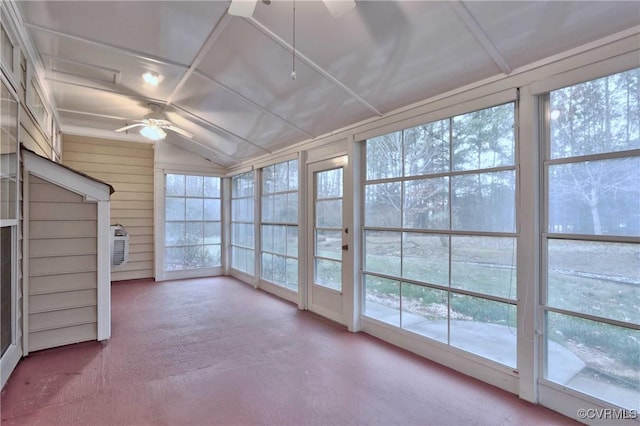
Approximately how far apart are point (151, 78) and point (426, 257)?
367 cm

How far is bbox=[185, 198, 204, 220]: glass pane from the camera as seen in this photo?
7.11 m

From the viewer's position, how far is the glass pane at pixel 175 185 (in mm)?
6863

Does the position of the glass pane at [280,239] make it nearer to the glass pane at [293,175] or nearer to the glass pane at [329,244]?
the glass pane at [293,175]

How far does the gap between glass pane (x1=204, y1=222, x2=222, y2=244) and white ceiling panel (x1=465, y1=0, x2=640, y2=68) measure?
650 cm

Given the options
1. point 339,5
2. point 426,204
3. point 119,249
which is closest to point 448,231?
point 426,204

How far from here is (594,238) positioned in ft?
6.71

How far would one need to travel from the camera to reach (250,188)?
21.5 ft

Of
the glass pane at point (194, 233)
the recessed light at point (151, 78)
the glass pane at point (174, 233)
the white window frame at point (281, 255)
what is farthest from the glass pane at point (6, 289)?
the glass pane at point (194, 233)

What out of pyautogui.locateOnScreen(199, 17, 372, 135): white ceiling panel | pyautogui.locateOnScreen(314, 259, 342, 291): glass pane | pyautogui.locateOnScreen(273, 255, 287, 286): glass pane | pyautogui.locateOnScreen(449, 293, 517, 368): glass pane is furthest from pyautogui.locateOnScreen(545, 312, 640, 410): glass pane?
pyautogui.locateOnScreen(273, 255, 287, 286): glass pane

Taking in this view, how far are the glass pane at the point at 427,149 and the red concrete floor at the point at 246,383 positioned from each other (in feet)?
5.88

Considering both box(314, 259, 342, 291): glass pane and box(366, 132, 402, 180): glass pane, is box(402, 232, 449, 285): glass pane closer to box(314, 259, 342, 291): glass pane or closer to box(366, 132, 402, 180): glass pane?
box(366, 132, 402, 180): glass pane

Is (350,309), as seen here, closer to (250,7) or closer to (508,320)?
(508,320)

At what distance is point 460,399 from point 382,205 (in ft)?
6.25

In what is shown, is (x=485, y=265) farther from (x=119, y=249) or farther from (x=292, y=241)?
(x=119, y=249)
